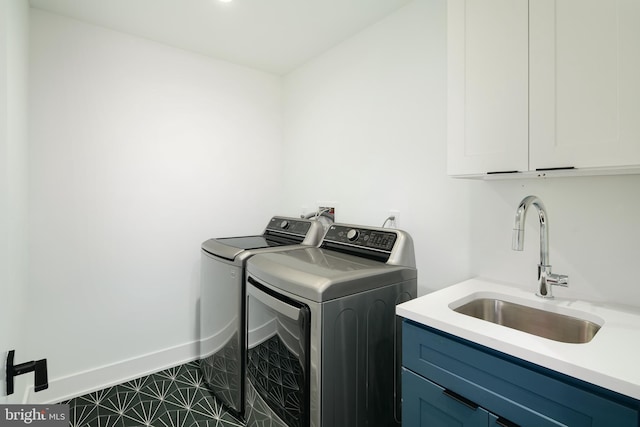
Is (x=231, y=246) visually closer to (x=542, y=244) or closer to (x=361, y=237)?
(x=361, y=237)

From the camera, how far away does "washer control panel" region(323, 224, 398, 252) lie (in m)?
1.62

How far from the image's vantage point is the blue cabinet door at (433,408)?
0.94m

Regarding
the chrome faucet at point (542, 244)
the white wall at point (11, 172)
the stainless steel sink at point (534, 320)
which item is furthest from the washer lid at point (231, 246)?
Result: the chrome faucet at point (542, 244)

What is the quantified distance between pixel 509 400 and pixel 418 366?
0.30 m

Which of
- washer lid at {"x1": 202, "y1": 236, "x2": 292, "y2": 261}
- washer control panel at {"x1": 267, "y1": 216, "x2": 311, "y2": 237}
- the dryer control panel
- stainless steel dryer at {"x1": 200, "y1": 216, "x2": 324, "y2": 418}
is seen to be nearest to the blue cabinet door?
the dryer control panel

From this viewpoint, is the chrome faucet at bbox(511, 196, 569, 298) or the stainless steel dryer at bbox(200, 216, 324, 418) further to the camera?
the stainless steel dryer at bbox(200, 216, 324, 418)

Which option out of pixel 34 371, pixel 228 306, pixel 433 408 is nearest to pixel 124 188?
pixel 228 306

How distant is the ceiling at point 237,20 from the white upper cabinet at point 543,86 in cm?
82

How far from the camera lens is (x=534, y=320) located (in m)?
1.22

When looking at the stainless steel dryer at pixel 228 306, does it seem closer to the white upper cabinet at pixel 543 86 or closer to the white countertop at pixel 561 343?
the white countertop at pixel 561 343

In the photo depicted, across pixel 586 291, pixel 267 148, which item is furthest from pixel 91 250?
pixel 586 291

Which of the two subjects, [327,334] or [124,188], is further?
[124,188]

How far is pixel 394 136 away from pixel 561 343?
1362 millimetres

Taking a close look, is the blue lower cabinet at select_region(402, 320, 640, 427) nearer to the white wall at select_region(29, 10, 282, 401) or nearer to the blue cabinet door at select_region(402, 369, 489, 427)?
the blue cabinet door at select_region(402, 369, 489, 427)
